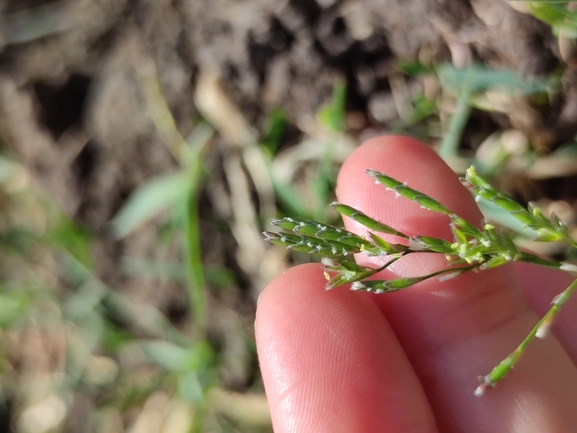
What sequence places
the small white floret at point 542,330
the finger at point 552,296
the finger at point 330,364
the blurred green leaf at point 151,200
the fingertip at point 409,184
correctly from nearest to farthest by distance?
the small white floret at point 542,330 → the finger at point 330,364 → the fingertip at point 409,184 → the finger at point 552,296 → the blurred green leaf at point 151,200

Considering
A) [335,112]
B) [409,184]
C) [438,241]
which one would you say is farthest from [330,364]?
[335,112]

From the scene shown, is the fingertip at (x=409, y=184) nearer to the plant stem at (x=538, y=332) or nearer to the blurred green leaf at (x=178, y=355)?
the plant stem at (x=538, y=332)

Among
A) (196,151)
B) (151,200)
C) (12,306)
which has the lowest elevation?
(12,306)

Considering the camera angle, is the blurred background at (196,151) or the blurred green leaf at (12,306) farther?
the blurred green leaf at (12,306)

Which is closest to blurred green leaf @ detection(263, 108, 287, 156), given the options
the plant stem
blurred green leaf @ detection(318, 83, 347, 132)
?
blurred green leaf @ detection(318, 83, 347, 132)

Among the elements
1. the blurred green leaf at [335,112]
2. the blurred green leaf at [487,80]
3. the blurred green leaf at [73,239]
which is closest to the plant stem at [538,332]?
the blurred green leaf at [487,80]

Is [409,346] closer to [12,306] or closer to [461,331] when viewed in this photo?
[461,331]
